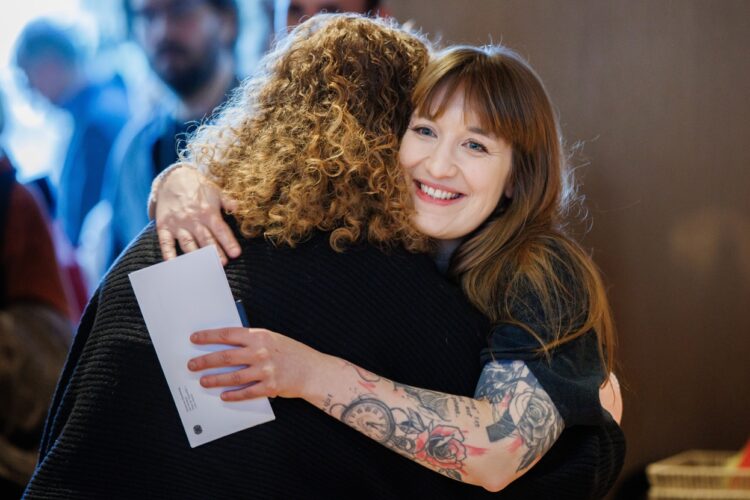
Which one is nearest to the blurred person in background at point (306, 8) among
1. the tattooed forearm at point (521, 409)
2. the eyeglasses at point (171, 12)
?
the eyeglasses at point (171, 12)

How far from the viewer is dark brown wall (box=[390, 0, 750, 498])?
2686mm

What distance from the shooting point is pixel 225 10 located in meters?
3.05

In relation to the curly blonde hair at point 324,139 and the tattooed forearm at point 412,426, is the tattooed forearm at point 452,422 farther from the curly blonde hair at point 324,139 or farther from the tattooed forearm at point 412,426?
the curly blonde hair at point 324,139

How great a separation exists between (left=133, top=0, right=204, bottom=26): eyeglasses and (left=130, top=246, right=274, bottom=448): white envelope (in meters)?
1.74

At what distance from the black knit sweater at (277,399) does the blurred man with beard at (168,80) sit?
5.00 ft

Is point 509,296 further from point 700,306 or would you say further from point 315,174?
point 700,306

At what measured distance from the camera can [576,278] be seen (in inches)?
66.2

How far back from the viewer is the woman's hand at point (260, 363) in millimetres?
1491

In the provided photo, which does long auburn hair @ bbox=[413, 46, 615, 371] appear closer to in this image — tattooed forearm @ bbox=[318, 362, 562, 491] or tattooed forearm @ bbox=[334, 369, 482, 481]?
tattooed forearm @ bbox=[318, 362, 562, 491]

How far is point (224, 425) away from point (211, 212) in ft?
1.30

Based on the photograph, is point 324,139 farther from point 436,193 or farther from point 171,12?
point 171,12

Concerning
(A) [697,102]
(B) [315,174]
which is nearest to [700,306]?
(A) [697,102]

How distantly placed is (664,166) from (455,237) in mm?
1147

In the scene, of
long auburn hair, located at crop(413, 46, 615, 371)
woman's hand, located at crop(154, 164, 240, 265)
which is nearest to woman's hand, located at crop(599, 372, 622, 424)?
long auburn hair, located at crop(413, 46, 615, 371)
